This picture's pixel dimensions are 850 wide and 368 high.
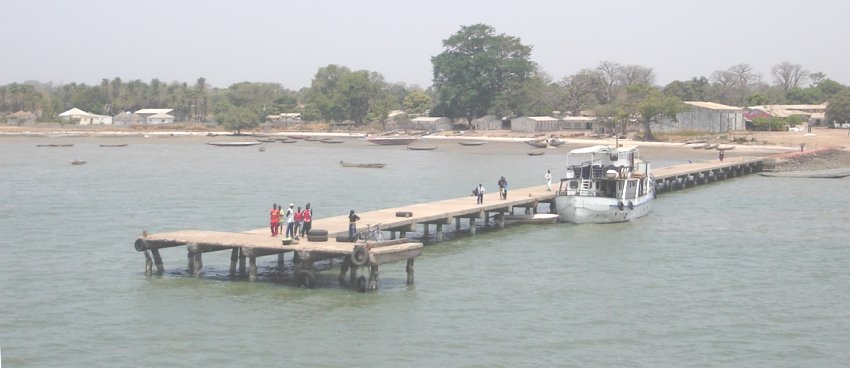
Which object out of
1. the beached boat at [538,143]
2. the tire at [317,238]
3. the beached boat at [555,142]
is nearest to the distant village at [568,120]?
the beached boat at [555,142]

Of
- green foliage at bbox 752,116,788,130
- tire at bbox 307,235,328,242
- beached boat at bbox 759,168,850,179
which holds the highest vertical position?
green foliage at bbox 752,116,788,130

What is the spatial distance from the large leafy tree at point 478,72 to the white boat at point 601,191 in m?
→ 102

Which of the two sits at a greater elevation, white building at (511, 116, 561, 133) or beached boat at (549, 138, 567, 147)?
white building at (511, 116, 561, 133)

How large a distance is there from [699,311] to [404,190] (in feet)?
131

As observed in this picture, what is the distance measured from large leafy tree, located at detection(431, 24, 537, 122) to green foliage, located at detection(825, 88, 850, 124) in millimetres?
46441

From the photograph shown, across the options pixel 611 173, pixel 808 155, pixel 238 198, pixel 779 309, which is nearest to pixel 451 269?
pixel 779 309

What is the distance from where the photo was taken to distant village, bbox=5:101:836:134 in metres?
127

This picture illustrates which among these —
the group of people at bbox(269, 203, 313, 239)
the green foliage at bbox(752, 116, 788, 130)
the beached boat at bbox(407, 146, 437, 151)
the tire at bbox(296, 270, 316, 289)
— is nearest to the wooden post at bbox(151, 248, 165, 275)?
the group of people at bbox(269, 203, 313, 239)

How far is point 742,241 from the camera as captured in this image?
1783 inches

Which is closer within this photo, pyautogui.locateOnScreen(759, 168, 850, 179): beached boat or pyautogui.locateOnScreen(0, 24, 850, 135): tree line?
pyautogui.locateOnScreen(759, 168, 850, 179): beached boat

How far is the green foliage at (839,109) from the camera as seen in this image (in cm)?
12862

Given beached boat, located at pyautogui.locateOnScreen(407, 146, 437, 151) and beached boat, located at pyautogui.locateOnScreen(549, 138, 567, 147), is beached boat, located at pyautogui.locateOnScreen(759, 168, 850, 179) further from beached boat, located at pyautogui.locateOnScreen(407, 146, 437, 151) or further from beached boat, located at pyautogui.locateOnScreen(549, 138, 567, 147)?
beached boat, located at pyautogui.locateOnScreen(407, 146, 437, 151)

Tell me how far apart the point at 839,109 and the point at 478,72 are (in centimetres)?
5496

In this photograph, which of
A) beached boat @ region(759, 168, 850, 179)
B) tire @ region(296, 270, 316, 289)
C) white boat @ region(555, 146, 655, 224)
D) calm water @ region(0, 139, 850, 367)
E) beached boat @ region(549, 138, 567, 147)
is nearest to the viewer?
calm water @ region(0, 139, 850, 367)
